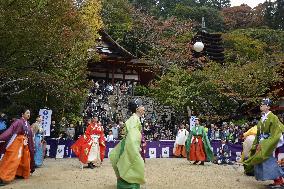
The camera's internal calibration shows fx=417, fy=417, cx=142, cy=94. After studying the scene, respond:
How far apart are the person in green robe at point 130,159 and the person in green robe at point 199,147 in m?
7.51

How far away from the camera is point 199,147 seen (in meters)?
14.8

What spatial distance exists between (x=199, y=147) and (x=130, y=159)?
26.0 feet

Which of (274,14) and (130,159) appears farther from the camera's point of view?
(274,14)

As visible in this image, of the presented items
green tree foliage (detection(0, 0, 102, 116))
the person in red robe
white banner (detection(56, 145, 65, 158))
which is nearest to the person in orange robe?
the person in red robe

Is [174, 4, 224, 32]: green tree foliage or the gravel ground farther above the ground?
[174, 4, 224, 32]: green tree foliage

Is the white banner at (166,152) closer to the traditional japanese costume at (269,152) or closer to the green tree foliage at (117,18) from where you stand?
the traditional japanese costume at (269,152)

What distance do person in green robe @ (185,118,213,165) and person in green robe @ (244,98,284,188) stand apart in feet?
18.2

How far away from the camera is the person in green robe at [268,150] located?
8.59m

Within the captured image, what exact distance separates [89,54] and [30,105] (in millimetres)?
5427

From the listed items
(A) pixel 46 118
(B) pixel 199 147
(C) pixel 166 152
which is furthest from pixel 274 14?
(A) pixel 46 118

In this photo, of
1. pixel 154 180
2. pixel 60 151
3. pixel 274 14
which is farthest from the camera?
pixel 274 14

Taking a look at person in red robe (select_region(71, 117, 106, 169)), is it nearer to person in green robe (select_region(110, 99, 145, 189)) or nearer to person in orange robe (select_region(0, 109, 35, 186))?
person in orange robe (select_region(0, 109, 35, 186))

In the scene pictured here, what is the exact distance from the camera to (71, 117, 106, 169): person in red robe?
1268 centimetres

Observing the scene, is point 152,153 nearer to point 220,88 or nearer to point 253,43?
point 220,88
